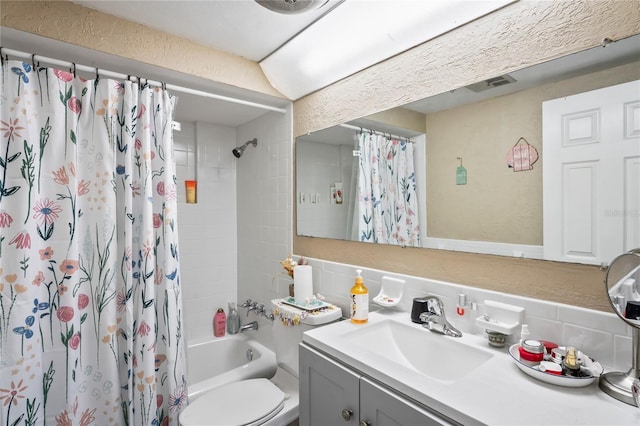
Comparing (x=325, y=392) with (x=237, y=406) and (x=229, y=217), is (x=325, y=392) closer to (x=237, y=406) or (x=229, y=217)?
(x=237, y=406)

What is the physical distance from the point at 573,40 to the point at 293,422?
1948mm

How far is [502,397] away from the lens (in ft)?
2.53

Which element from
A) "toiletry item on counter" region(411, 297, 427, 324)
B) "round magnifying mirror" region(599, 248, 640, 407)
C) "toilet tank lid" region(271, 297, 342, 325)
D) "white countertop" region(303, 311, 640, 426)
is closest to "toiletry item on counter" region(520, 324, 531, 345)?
"white countertop" region(303, 311, 640, 426)

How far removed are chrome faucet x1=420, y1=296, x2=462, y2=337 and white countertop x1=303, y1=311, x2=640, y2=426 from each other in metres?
0.17

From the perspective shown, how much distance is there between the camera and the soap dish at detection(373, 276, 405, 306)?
54.3 inches

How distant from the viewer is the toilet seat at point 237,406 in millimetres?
1334

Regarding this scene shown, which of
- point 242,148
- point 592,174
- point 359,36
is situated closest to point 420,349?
point 592,174

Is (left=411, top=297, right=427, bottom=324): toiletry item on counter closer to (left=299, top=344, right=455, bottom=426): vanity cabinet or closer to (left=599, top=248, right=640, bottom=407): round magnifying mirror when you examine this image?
(left=299, top=344, right=455, bottom=426): vanity cabinet

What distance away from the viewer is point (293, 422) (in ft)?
5.16

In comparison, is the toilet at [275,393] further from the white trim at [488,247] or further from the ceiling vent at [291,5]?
the ceiling vent at [291,5]

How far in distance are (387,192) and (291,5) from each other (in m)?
0.89

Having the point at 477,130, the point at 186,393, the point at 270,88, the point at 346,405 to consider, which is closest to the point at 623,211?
the point at 477,130

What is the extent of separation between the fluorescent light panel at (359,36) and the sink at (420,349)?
1205mm

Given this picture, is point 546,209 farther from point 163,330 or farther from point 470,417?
point 163,330
